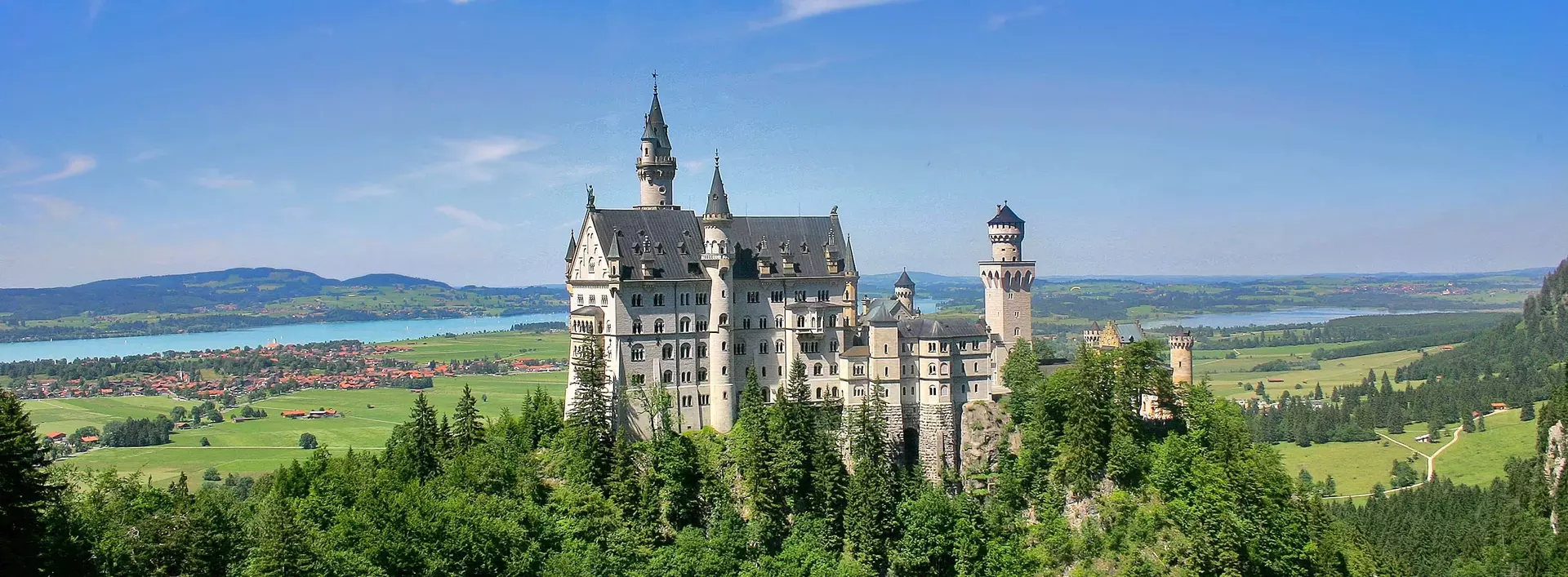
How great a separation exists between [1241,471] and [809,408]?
29091 mm

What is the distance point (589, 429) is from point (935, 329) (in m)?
27.2

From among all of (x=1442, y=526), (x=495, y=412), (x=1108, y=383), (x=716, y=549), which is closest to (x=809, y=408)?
(x=716, y=549)

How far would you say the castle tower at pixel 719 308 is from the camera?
81688 millimetres

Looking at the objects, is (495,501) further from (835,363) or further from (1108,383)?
(1108,383)

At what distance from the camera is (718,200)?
3221 inches

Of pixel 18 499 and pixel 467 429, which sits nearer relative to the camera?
pixel 18 499

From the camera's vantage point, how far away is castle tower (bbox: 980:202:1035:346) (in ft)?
295

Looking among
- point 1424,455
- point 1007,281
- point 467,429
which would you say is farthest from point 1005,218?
point 1424,455

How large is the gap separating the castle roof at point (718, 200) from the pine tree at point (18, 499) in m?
45.5

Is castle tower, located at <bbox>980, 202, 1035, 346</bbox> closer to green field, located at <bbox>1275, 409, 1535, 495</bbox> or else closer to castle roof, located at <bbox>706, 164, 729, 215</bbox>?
castle roof, located at <bbox>706, 164, 729, 215</bbox>

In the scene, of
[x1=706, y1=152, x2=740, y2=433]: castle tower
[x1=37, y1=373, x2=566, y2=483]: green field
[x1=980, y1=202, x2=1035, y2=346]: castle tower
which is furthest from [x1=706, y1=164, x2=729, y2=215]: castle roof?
[x1=37, y1=373, x2=566, y2=483]: green field

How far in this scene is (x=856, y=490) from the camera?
7306 centimetres

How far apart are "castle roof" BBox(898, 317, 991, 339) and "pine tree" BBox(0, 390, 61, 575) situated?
5481 cm

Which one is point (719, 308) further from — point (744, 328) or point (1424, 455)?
point (1424, 455)
